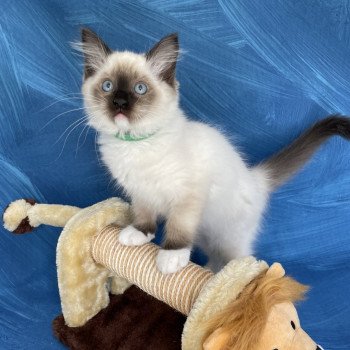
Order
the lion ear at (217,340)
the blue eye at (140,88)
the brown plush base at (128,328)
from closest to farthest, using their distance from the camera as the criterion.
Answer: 1. the lion ear at (217,340)
2. the blue eye at (140,88)
3. the brown plush base at (128,328)

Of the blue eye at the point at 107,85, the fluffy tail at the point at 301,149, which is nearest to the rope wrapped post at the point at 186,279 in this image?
A: the blue eye at the point at 107,85

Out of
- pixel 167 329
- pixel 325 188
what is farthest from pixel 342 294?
pixel 167 329

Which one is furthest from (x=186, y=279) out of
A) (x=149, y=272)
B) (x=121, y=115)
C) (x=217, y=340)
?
(x=121, y=115)

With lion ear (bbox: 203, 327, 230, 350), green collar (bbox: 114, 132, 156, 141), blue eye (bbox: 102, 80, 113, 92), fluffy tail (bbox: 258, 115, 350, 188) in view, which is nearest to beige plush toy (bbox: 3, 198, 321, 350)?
lion ear (bbox: 203, 327, 230, 350)

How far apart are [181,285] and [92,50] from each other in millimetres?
763

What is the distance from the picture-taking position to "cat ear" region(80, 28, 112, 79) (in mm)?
1187

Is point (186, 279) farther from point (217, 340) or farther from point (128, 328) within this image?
point (128, 328)

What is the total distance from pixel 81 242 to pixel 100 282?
0.21m

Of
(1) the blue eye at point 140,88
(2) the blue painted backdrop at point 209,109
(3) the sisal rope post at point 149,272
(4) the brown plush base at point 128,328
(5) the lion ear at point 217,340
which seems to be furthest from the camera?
(2) the blue painted backdrop at point 209,109

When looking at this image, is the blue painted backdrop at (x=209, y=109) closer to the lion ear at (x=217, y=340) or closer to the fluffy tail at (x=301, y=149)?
the fluffy tail at (x=301, y=149)

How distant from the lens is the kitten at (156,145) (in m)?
1.15

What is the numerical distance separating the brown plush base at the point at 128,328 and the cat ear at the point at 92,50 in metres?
0.86

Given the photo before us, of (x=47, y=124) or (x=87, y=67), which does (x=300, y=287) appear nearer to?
(x=87, y=67)

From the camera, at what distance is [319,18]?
4.69ft
